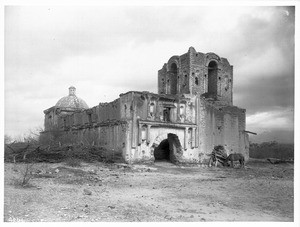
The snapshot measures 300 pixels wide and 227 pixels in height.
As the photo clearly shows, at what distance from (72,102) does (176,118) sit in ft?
64.4

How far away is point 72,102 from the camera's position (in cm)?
3888

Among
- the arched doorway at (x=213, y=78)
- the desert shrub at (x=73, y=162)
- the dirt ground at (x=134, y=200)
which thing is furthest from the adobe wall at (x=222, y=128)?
the dirt ground at (x=134, y=200)

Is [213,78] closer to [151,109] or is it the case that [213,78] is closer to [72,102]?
[151,109]

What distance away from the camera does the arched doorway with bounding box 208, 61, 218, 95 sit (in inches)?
1156

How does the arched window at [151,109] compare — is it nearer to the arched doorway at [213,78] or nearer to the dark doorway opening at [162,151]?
the dark doorway opening at [162,151]

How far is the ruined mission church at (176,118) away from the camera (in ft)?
70.0

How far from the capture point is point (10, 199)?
8.73 metres

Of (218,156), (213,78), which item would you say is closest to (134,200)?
(218,156)

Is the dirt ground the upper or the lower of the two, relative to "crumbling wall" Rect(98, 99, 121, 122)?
lower

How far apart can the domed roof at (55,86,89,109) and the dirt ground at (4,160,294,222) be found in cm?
2495

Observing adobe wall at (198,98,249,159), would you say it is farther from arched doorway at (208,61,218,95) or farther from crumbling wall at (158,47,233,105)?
arched doorway at (208,61,218,95)

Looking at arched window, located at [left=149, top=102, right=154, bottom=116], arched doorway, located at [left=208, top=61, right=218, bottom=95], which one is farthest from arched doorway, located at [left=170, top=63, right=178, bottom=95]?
arched window, located at [left=149, top=102, right=154, bottom=116]
